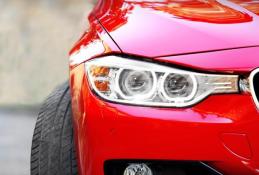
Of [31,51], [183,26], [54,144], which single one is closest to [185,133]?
[183,26]

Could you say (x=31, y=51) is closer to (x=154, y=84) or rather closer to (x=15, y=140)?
(x=15, y=140)

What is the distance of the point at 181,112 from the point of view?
2287 mm

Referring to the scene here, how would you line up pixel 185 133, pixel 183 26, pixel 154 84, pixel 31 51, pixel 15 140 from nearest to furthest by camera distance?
1. pixel 185 133
2. pixel 154 84
3. pixel 183 26
4. pixel 15 140
5. pixel 31 51

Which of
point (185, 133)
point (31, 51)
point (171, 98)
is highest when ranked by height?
point (31, 51)

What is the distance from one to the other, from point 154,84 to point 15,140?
3465 mm

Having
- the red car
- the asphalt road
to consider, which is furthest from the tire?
the asphalt road

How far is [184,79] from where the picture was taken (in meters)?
2.37

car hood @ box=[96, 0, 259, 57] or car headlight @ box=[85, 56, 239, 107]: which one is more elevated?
car hood @ box=[96, 0, 259, 57]

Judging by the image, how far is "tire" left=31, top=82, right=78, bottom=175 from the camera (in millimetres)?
2814

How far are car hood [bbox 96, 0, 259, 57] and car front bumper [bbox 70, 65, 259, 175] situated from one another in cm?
22

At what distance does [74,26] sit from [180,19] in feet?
19.9

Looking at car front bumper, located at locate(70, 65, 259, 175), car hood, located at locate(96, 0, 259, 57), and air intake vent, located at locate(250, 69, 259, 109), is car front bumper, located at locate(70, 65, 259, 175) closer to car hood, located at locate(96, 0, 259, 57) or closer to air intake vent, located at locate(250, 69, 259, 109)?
air intake vent, located at locate(250, 69, 259, 109)

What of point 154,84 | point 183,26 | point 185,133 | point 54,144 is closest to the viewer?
point 185,133

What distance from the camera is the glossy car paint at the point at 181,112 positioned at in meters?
2.25
